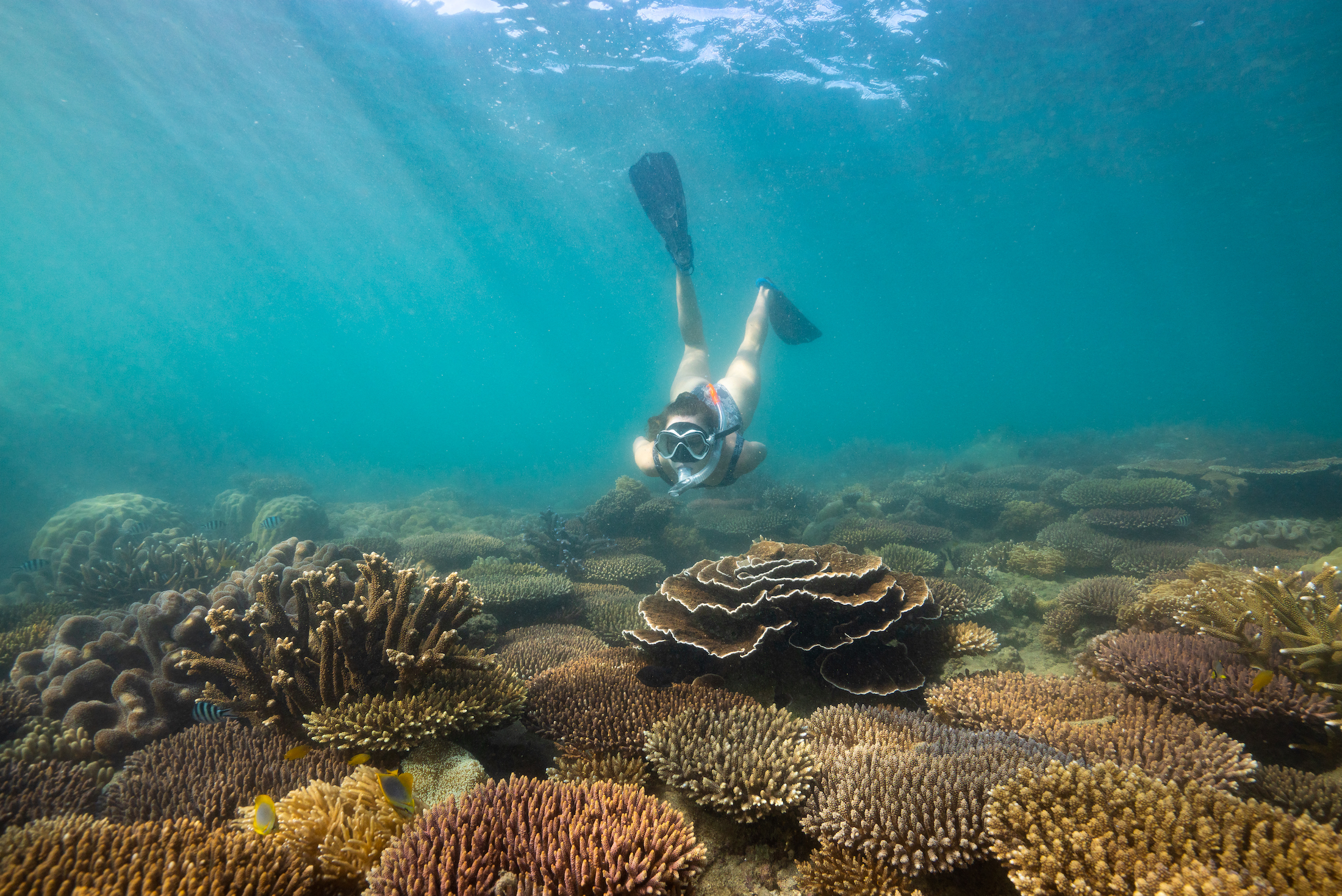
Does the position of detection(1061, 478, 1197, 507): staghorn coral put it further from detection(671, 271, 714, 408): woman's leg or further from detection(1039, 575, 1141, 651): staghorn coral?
detection(671, 271, 714, 408): woman's leg

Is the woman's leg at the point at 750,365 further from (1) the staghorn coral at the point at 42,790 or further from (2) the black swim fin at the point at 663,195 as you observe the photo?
(1) the staghorn coral at the point at 42,790

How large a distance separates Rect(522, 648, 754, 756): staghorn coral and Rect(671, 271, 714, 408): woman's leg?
5.95m

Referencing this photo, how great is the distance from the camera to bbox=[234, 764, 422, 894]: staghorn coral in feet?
7.52

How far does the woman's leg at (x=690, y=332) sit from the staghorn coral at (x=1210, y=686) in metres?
6.56

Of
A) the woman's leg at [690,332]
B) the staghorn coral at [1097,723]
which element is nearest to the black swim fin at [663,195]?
the woman's leg at [690,332]

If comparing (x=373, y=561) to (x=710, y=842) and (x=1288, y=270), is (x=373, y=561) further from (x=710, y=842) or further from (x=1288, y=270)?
(x=1288, y=270)

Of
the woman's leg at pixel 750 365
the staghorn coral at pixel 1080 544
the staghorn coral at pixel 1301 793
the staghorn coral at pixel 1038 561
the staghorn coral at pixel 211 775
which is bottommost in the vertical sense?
the staghorn coral at pixel 211 775

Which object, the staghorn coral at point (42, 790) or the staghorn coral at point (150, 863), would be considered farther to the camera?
the staghorn coral at point (42, 790)

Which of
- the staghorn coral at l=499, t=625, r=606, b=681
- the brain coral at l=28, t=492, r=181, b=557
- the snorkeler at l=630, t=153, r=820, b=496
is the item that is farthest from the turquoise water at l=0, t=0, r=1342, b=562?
the staghorn coral at l=499, t=625, r=606, b=681

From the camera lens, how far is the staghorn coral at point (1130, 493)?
31.7 feet

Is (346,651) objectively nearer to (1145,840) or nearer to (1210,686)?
(1145,840)

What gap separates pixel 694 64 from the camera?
20.4m

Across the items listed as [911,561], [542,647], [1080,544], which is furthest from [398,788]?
[1080,544]

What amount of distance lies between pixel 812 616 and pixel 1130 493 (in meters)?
9.97
